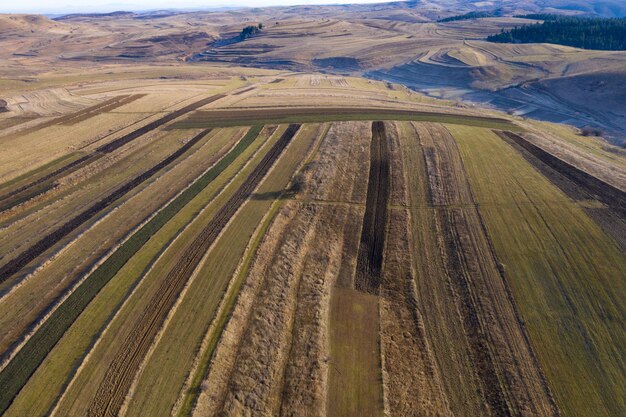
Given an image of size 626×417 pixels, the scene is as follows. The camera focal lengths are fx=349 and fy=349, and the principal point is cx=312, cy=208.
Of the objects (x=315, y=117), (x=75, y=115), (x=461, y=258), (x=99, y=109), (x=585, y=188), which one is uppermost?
(x=315, y=117)

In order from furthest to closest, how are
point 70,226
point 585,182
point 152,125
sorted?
point 152,125 < point 585,182 < point 70,226

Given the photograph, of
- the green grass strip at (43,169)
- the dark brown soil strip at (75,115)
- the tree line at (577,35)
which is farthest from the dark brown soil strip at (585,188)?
the tree line at (577,35)

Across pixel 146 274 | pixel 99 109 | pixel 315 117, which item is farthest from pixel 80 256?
pixel 99 109

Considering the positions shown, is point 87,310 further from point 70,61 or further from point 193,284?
point 70,61

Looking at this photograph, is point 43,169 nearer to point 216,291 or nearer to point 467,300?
point 216,291

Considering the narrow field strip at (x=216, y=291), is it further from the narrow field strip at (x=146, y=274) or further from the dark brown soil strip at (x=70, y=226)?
the dark brown soil strip at (x=70, y=226)

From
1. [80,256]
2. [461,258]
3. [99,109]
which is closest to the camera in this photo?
[461,258]
